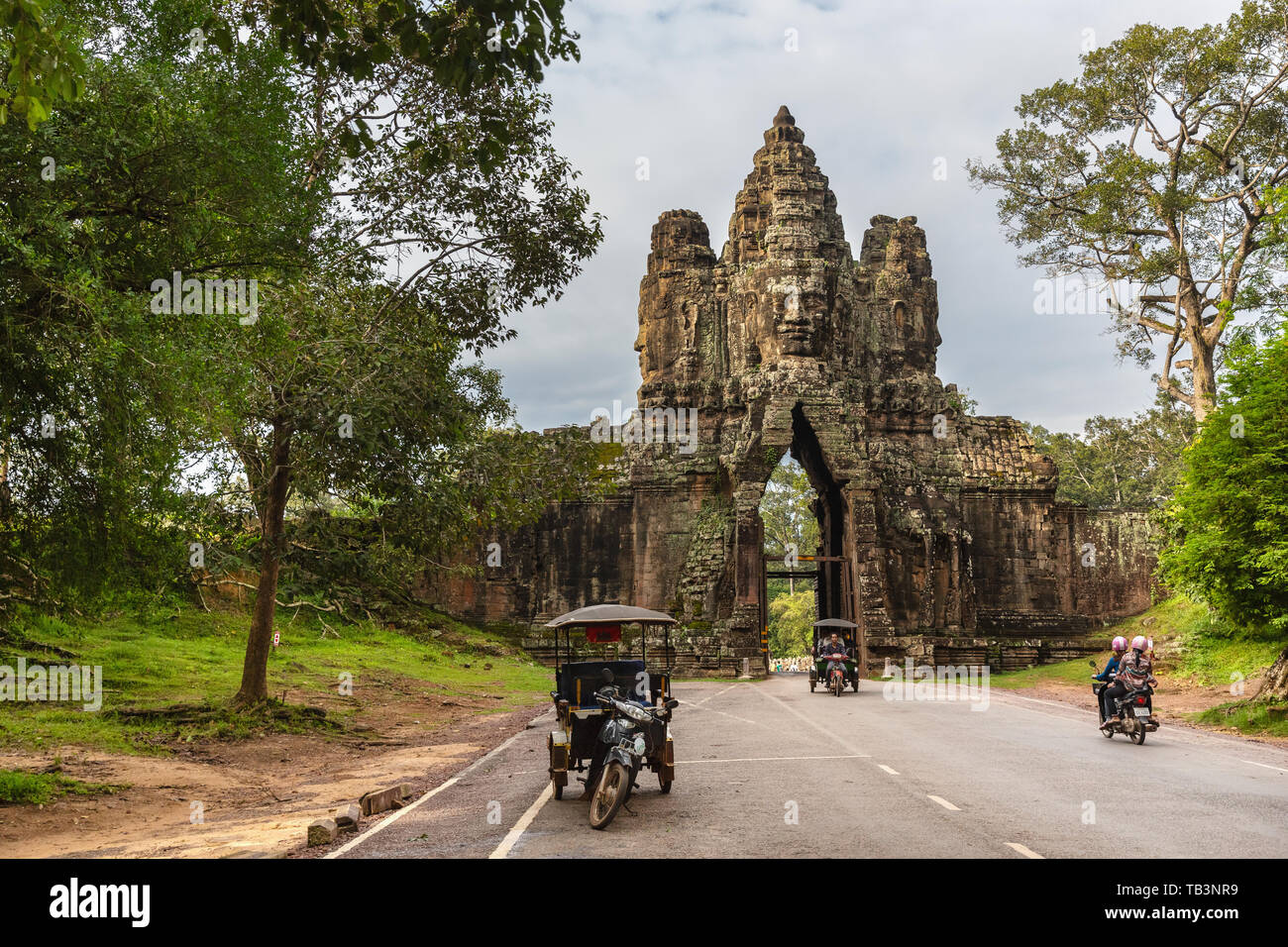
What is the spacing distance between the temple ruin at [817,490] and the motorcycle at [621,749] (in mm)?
21497

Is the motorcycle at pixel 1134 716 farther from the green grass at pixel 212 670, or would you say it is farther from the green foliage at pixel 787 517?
the green foliage at pixel 787 517

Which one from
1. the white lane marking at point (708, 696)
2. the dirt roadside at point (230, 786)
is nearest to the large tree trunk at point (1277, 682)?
the white lane marking at point (708, 696)

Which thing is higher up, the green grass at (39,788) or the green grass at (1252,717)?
the green grass at (39,788)

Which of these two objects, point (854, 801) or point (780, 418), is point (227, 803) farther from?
point (780, 418)

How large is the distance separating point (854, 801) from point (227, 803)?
22.8 feet

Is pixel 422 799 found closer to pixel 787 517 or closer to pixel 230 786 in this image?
pixel 230 786

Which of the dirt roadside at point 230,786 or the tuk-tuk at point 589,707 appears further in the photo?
the tuk-tuk at point 589,707

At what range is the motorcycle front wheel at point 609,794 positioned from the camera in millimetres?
7805

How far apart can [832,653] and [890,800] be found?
15894 millimetres

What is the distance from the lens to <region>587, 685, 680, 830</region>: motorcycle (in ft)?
26.1

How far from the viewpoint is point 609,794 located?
7973 millimetres

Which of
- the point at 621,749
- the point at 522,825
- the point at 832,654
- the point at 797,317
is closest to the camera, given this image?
the point at 522,825

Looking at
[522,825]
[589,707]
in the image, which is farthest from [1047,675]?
[522,825]

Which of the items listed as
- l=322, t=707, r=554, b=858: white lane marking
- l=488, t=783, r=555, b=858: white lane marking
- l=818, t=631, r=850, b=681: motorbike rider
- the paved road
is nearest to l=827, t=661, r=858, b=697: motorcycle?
l=818, t=631, r=850, b=681: motorbike rider
